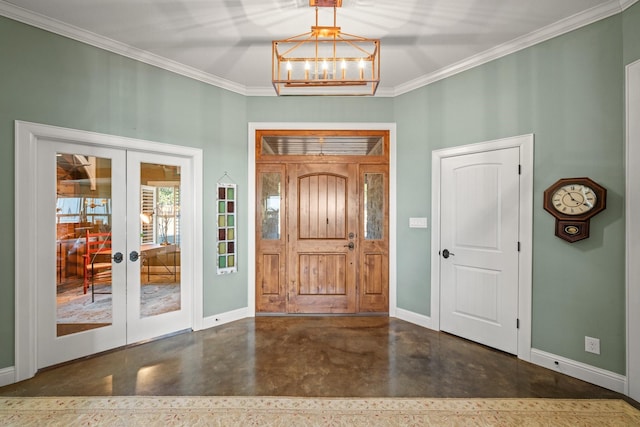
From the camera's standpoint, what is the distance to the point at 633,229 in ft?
7.27

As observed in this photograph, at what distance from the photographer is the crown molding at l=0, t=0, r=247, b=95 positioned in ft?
7.93

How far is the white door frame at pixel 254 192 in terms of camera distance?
12.8ft

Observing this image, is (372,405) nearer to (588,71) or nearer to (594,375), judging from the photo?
(594,375)

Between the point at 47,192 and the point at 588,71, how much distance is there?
15.8ft

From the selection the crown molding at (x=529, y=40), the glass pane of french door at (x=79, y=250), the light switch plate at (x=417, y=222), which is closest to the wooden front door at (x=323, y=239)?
A: the light switch plate at (x=417, y=222)

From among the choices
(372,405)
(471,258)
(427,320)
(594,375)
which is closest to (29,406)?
(372,405)

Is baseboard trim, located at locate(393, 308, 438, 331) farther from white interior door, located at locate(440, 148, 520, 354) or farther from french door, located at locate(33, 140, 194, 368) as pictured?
french door, located at locate(33, 140, 194, 368)

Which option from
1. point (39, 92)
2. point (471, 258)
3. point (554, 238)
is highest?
point (39, 92)

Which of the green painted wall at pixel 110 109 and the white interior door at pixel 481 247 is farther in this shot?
the white interior door at pixel 481 247

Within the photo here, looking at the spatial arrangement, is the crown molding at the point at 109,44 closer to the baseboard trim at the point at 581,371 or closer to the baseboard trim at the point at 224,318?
the baseboard trim at the point at 224,318

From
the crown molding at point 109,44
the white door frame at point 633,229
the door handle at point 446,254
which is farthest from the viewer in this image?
the door handle at point 446,254

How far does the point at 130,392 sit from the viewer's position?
230cm

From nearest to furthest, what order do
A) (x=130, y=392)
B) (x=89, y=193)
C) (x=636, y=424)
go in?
(x=636, y=424)
(x=130, y=392)
(x=89, y=193)

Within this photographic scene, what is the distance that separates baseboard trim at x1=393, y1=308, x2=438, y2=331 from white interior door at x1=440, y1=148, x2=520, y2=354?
0.54ft
